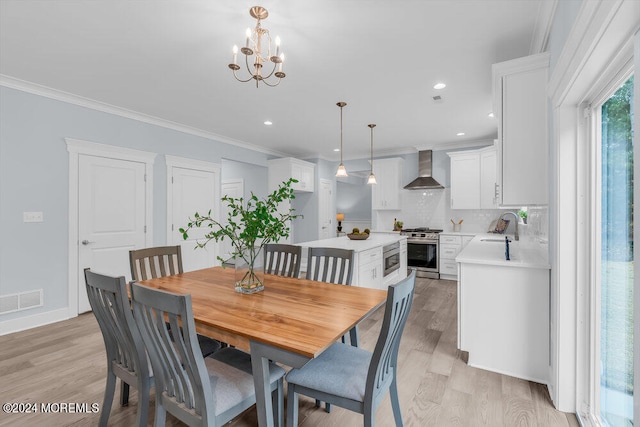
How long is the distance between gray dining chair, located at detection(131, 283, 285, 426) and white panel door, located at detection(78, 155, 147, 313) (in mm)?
2877

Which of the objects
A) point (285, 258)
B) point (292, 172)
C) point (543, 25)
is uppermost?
point (543, 25)

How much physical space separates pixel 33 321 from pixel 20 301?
255 mm

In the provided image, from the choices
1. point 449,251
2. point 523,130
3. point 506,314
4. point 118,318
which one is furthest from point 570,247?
point 449,251

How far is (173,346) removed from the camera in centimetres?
122

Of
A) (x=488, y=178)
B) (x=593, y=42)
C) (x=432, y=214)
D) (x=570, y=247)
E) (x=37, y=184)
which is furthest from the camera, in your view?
(x=432, y=214)

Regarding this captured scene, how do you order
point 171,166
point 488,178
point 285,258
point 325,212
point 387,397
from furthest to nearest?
point 325,212 → point 488,178 → point 171,166 → point 285,258 → point 387,397

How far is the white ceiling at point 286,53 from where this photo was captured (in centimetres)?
206

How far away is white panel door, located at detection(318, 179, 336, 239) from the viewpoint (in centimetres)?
671

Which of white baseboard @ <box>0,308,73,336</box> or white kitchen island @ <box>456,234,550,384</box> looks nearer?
white kitchen island @ <box>456,234,550,384</box>

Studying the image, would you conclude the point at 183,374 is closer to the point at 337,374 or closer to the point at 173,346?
the point at 173,346

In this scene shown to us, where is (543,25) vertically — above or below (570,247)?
above

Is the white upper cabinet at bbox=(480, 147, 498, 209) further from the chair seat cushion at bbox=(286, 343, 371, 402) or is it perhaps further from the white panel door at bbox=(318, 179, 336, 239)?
the chair seat cushion at bbox=(286, 343, 371, 402)

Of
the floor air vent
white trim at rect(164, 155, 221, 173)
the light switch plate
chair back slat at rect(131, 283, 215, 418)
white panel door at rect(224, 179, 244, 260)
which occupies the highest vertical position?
white trim at rect(164, 155, 221, 173)

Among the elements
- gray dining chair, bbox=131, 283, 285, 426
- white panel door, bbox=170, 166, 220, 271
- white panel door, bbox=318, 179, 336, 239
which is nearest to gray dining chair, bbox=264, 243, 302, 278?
gray dining chair, bbox=131, 283, 285, 426
